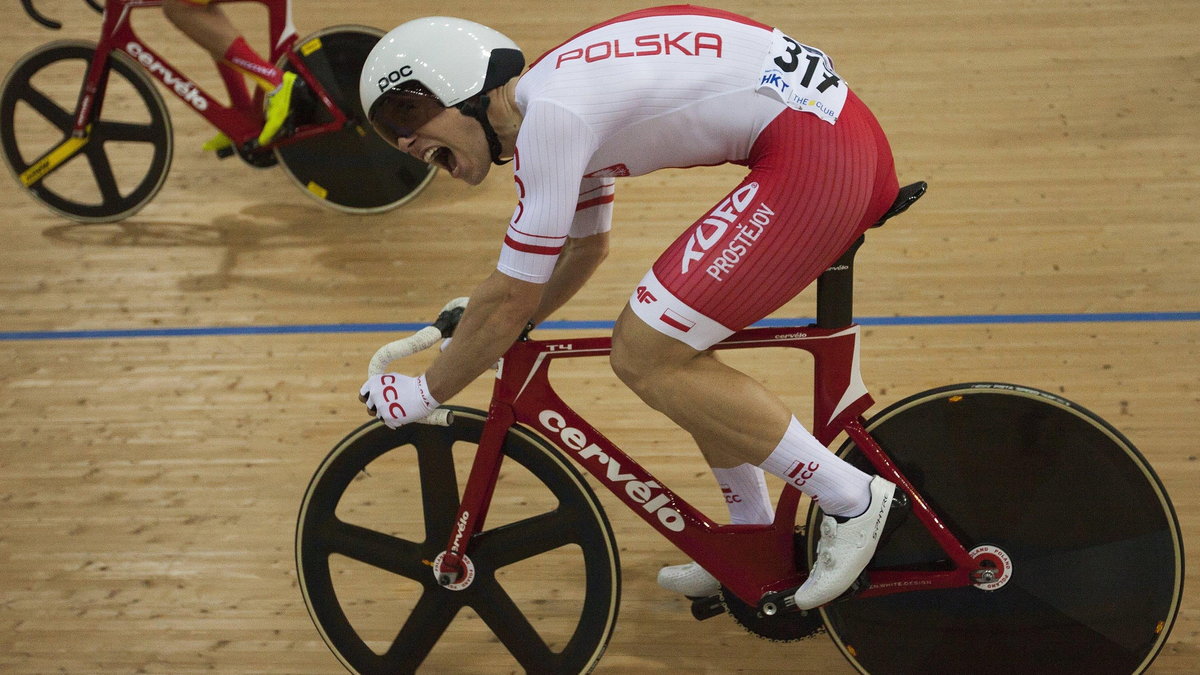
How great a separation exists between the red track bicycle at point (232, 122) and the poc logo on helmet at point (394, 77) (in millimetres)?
2519

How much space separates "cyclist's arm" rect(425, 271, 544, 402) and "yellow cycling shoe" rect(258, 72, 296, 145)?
8.35 feet

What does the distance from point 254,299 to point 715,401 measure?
2.52m

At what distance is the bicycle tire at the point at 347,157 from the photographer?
432 centimetres

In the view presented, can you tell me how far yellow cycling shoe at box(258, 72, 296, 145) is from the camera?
4164mm

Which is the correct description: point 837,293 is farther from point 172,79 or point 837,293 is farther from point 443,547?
point 172,79

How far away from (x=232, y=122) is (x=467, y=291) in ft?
4.11

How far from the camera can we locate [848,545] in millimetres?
2010

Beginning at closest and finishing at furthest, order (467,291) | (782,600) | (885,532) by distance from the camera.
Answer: (885,532), (782,600), (467,291)

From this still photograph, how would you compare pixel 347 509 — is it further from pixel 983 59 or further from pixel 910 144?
pixel 983 59

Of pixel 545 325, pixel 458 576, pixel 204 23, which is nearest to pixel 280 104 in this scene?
pixel 204 23

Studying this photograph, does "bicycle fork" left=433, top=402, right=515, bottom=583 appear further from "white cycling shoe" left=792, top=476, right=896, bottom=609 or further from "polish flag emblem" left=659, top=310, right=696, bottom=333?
"white cycling shoe" left=792, top=476, right=896, bottom=609

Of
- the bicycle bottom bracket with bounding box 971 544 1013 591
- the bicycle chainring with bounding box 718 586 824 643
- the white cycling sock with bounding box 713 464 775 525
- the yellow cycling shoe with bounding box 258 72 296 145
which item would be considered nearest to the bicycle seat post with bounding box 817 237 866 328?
the white cycling sock with bounding box 713 464 775 525

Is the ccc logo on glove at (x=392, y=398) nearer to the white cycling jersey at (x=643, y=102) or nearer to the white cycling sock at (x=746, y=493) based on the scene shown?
the white cycling jersey at (x=643, y=102)

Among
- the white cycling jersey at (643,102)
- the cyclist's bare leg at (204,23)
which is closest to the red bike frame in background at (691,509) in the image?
the white cycling jersey at (643,102)
